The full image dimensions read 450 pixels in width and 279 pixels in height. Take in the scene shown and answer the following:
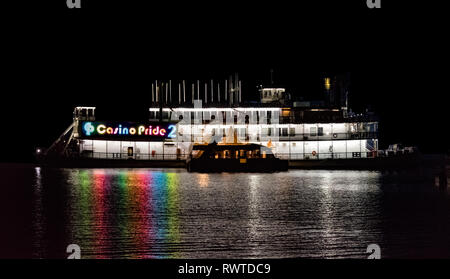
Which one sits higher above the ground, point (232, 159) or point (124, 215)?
point (232, 159)

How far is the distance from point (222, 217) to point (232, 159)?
33.7m

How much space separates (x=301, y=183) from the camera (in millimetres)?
67312

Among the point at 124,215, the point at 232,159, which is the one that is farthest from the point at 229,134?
the point at 124,215

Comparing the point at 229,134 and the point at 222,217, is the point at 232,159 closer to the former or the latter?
the point at 229,134

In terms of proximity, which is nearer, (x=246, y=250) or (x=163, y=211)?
(x=246, y=250)

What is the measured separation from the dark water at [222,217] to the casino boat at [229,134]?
363 inches

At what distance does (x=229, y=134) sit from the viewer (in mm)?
83812

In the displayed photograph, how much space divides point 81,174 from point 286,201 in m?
27.8

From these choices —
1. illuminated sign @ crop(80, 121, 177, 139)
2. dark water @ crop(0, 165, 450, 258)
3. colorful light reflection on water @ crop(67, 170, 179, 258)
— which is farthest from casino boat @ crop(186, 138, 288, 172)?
colorful light reflection on water @ crop(67, 170, 179, 258)

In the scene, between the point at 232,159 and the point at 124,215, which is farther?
the point at 232,159
